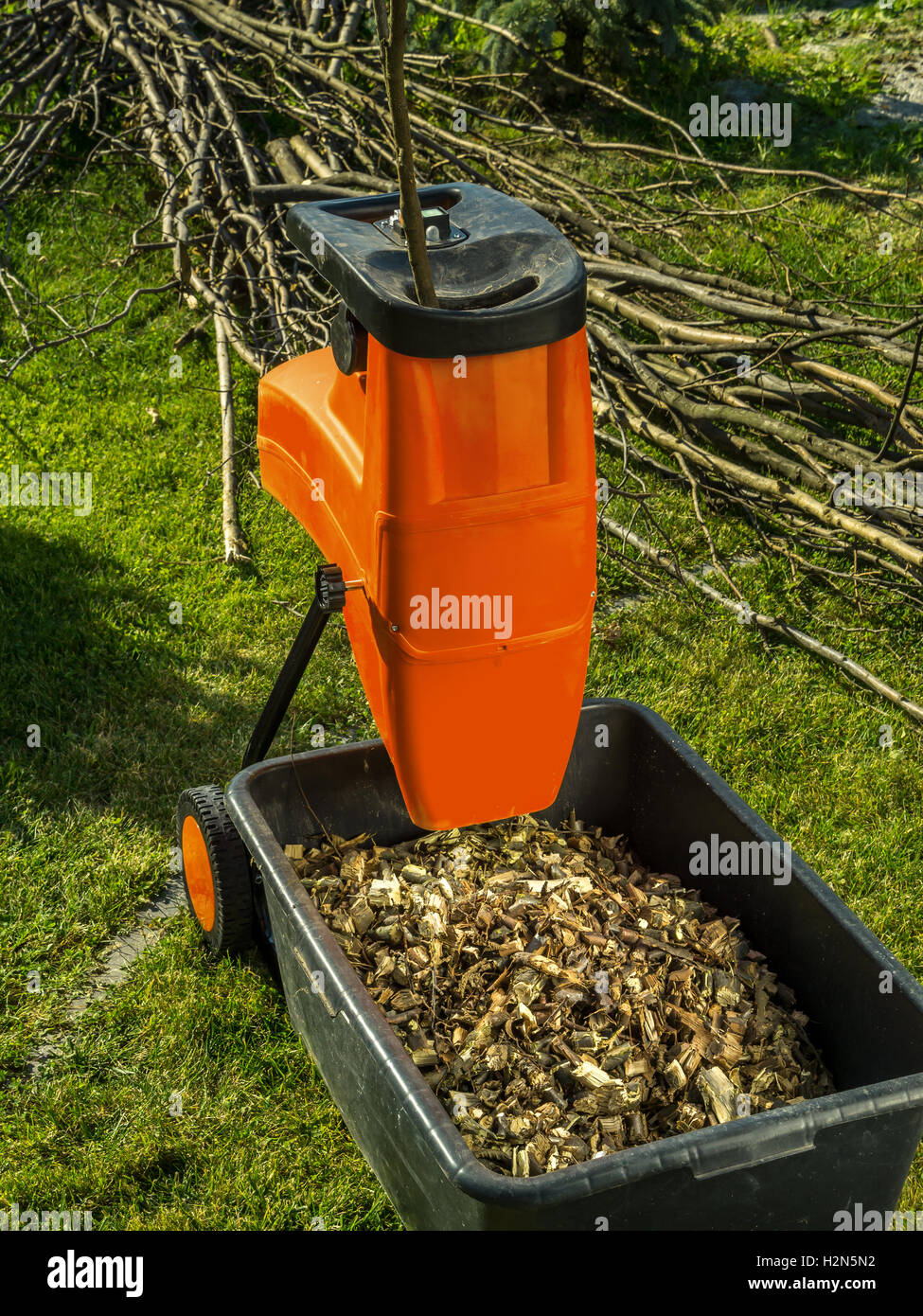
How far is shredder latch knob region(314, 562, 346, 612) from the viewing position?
2.05m

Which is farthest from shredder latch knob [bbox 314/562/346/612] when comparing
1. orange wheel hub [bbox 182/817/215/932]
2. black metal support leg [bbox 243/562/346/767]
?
orange wheel hub [bbox 182/817/215/932]

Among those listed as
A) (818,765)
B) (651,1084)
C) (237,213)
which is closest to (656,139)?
(237,213)

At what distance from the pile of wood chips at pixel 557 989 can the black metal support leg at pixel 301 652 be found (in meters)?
0.28

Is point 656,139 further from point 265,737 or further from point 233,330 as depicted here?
point 265,737

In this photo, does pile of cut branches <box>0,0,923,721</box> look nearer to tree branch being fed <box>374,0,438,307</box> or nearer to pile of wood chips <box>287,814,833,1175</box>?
pile of wood chips <box>287,814,833,1175</box>

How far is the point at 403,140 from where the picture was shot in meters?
1.64

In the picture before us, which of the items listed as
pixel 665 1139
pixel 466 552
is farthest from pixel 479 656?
pixel 665 1139

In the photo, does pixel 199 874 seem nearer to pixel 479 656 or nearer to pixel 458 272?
pixel 479 656

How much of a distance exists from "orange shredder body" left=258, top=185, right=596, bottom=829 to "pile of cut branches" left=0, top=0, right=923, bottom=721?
5.89 ft

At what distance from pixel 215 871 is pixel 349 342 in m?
1.28

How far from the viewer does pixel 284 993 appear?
2.66m

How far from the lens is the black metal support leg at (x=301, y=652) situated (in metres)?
2.06

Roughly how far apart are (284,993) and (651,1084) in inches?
33.2

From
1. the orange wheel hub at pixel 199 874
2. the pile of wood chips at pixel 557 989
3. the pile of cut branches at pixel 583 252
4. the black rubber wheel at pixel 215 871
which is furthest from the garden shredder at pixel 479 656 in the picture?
the pile of cut branches at pixel 583 252
